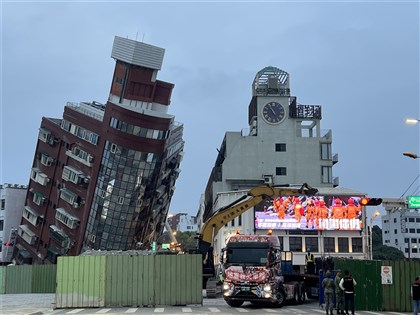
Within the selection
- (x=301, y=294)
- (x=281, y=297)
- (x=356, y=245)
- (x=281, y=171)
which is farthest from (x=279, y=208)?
(x=281, y=297)

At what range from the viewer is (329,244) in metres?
66.1

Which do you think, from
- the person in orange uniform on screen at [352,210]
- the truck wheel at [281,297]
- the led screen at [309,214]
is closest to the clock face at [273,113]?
the led screen at [309,214]

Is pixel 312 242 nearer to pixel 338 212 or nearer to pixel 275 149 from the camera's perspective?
pixel 338 212

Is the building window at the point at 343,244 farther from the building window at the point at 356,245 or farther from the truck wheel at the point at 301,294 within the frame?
the truck wheel at the point at 301,294

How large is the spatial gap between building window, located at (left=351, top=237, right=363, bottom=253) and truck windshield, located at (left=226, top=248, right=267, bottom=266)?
42568mm

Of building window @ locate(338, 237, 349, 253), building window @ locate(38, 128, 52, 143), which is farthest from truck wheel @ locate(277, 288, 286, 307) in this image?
building window @ locate(38, 128, 52, 143)

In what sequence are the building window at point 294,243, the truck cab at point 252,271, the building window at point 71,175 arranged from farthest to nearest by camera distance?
1. the building window at point 71,175
2. the building window at point 294,243
3. the truck cab at point 252,271

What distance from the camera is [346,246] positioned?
65.9 meters

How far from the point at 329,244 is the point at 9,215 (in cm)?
6186

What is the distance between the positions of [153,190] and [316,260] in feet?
173

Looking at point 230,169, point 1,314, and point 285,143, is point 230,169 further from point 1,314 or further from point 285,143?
point 1,314

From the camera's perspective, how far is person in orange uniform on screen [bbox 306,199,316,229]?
2571 inches

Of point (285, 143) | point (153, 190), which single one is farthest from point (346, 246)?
point (153, 190)

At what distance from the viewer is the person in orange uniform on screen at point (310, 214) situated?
6531 cm
